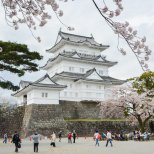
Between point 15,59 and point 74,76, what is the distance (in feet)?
67.9

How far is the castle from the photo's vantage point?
115 ft

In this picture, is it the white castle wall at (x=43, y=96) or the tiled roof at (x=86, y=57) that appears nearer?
the white castle wall at (x=43, y=96)

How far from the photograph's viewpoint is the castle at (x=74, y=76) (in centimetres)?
3519

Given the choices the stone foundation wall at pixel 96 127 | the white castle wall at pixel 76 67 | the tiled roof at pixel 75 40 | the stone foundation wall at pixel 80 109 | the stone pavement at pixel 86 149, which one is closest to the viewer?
the stone pavement at pixel 86 149

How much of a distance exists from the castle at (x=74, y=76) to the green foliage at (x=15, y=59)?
1304cm

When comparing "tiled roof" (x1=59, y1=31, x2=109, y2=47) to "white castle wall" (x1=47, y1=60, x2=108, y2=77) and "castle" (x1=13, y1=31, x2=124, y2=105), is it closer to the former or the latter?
"castle" (x1=13, y1=31, x2=124, y2=105)

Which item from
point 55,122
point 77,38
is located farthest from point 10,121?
point 77,38

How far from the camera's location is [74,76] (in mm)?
40562

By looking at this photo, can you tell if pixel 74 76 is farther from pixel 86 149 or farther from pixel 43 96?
pixel 86 149

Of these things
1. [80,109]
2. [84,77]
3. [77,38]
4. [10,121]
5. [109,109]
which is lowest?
[10,121]

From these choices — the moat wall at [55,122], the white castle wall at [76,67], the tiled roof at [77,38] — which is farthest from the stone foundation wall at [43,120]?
the tiled roof at [77,38]

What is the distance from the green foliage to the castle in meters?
13.0

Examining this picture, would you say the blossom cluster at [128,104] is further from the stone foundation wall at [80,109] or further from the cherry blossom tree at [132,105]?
the stone foundation wall at [80,109]

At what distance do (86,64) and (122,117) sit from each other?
9565 millimetres
